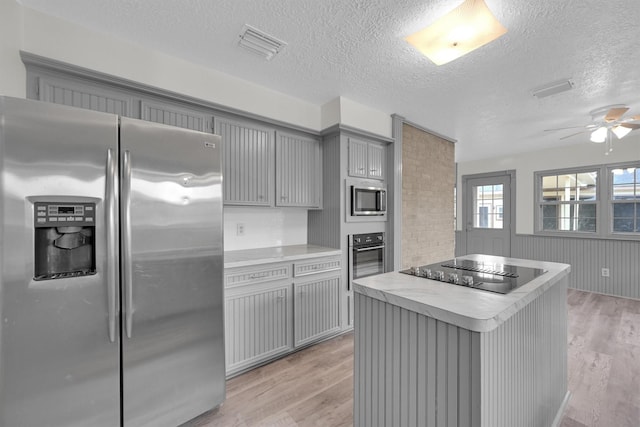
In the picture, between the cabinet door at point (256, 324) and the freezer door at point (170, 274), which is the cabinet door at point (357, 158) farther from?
the freezer door at point (170, 274)

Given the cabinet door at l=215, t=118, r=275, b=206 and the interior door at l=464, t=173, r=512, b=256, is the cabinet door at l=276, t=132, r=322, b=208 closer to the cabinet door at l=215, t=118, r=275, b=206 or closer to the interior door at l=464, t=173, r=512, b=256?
the cabinet door at l=215, t=118, r=275, b=206

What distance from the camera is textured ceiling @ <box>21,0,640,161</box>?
1636mm

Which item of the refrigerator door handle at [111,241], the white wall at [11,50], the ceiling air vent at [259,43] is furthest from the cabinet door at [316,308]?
the white wall at [11,50]

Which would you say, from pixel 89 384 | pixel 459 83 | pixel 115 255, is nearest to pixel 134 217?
pixel 115 255

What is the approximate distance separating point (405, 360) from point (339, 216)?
6.03ft

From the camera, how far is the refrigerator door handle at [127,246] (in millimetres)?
1426

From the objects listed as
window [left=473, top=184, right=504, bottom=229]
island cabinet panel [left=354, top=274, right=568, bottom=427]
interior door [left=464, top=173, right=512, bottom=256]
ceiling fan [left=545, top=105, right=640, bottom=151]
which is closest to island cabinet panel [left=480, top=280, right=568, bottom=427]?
island cabinet panel [left=354, top=274, right=568, bottom=427]

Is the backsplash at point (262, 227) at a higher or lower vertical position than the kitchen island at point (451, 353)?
higher

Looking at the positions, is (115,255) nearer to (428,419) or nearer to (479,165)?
(428,419)

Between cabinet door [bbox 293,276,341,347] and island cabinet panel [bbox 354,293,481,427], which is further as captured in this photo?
cabinet door [bbox 293,276,341,347]

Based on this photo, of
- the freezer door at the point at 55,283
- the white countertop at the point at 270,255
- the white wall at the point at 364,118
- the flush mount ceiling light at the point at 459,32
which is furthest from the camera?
the white wall at the point at 364,118

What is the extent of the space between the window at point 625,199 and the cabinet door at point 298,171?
4.93 metres

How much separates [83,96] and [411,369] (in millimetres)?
2553

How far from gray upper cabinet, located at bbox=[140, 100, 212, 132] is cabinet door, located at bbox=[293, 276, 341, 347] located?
64.8 inches
